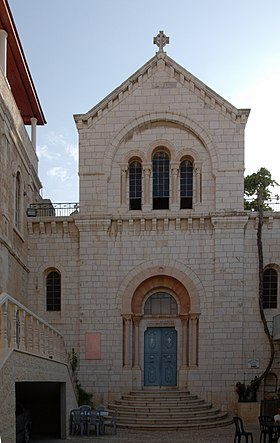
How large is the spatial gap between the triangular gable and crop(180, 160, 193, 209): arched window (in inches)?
97.9

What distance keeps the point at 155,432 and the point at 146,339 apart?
16.0ft

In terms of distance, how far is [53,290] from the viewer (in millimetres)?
27125

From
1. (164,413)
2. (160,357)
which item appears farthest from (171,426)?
(160,357)

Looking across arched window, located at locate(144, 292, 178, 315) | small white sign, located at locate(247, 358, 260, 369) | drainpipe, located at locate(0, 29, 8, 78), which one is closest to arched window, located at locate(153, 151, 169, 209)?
arched window, located at locate(144, 292, 178, 315)

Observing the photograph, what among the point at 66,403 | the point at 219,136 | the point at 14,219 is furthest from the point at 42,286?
the point at 219,136

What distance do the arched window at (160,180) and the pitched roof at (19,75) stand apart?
5811 mm

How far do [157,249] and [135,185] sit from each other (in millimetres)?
2750

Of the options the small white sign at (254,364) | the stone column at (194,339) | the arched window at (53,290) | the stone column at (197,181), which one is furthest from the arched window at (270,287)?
the arched window at (53,290)

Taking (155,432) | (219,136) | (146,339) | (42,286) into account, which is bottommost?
(155,432)

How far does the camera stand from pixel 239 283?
2588 cm

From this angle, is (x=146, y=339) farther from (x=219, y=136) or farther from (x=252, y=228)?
(x=219, y=136)

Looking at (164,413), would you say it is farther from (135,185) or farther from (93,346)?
(135,185)

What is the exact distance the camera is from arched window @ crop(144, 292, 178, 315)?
26.9 metres

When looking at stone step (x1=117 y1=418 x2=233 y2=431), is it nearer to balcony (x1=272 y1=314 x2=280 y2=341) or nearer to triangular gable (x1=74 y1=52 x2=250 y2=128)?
balcony (x1=272 y1=314 x2=280 y2=341)
